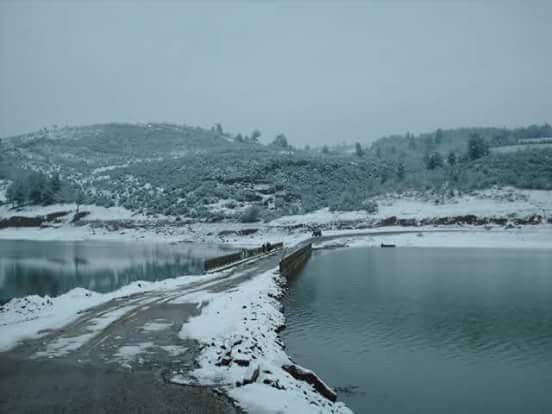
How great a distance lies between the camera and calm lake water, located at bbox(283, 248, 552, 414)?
15867 millimetres

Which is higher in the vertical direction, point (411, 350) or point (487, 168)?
point (487, 168)

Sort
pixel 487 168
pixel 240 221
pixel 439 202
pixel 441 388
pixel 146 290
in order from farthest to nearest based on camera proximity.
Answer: pixel 487 168
pixel 240 221
pixel 439 202
pixel 146 290
pixel 441 388

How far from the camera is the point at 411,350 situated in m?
20.4

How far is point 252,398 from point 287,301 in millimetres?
17698

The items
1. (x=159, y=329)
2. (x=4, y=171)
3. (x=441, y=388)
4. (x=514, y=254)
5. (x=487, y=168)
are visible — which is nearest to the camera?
(x=441, y=388)

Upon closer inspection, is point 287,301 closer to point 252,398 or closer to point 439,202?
point 252,398

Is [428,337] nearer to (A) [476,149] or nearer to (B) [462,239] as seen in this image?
(B) [462,239]

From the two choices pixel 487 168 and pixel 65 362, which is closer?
pixel 65 362

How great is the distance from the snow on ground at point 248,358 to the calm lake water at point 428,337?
4.69 ft

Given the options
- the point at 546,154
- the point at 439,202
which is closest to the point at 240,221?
the point at 439,202

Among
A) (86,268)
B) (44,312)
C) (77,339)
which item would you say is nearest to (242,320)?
(77,339)

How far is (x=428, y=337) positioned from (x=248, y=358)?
974 cm

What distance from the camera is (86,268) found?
46.5 meters

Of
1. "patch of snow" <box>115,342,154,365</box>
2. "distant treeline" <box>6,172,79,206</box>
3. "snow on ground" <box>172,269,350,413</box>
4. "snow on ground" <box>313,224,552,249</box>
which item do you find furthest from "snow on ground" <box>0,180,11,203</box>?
"patch of snow" <box>115,342,154,365</box>
